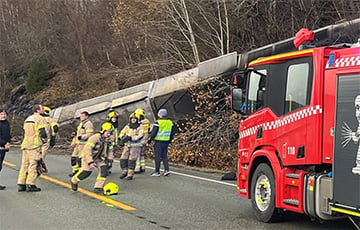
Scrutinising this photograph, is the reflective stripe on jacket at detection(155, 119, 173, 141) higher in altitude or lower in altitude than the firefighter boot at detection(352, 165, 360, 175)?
higher

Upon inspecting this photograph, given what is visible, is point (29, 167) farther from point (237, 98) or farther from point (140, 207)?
point (237, 98)

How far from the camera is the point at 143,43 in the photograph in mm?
27250

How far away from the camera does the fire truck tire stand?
7.23 m

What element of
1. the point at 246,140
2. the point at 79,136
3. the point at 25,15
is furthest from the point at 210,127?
the point at 25,15

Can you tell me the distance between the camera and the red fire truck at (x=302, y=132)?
5961mm

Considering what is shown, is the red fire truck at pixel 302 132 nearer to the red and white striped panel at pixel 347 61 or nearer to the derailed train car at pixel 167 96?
the red and white striped panel at pixel 347 61

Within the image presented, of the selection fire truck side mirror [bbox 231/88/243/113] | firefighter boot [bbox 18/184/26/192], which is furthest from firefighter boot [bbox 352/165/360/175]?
firefighter boot [bbox 18/184/26/192]

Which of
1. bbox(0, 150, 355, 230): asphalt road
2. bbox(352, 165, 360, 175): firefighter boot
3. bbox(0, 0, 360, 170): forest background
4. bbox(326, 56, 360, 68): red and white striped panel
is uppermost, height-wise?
bbox(0, 0, 360, 170): forest background

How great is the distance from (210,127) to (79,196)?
7.28 meters

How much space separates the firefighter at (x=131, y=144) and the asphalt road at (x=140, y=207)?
1.58ft

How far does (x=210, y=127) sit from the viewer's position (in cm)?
1622

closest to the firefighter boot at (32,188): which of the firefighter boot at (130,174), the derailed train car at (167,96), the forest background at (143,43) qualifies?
the firefighter boot at (130,174)

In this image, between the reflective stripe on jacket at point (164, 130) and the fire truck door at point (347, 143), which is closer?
the fire truck door at point (347, 143)

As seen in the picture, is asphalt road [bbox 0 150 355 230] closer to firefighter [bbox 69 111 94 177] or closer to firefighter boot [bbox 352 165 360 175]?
firefighter [bbox 69 111 94 177]
